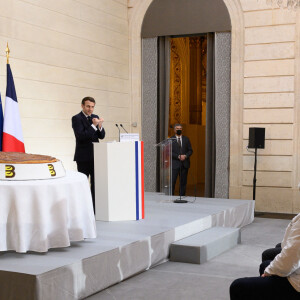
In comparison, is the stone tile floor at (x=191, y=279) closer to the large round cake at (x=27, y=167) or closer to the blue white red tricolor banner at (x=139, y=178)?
the blue white red tricolor banner at (x=139, y=178)

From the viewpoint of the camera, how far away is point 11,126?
6250 millimetres

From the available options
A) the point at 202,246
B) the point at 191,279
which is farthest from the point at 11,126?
the point at 191,279

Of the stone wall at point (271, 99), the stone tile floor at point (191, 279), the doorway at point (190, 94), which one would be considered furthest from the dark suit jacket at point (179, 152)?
the doorway at point (190, 94)

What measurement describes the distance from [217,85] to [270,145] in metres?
1.36

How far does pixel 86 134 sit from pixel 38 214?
86.5 inches

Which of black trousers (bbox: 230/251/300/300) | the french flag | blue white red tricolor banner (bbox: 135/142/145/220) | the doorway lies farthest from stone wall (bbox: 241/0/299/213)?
black trousers (bbox: 230/251/300/300)

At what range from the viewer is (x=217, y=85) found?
949 centimetres

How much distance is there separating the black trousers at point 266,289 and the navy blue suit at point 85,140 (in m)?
3.62

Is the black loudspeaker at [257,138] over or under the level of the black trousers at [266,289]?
over

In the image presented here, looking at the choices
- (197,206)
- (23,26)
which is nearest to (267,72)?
(197,206)

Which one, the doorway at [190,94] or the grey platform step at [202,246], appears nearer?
the grey platform step at [202,246]

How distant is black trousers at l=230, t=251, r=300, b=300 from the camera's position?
2713mm

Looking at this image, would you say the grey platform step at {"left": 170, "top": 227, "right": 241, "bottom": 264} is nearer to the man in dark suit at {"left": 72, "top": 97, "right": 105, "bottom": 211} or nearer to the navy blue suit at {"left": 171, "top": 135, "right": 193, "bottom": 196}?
the man in dark suit at {"left": 72, "top": 97, "right": 105, "bottom": 211}

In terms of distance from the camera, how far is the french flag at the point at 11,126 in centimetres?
619
